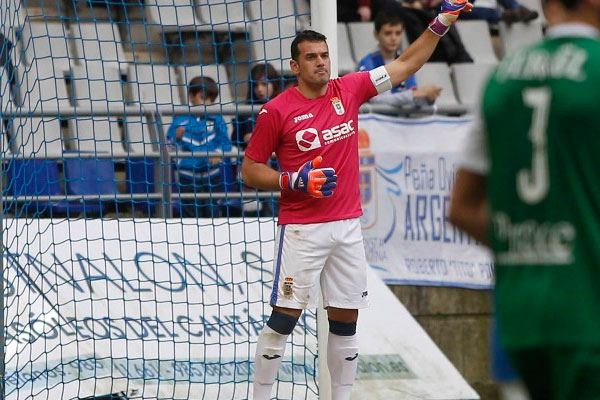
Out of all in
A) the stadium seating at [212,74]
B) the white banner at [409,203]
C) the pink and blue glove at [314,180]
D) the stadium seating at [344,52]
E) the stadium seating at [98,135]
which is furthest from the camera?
the stadium seating at [344,52]

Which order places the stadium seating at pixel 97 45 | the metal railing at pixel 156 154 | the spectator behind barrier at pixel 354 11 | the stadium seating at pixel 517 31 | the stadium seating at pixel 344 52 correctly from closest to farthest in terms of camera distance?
the metal railing at pixel 156 154 < the stadium seating at pixel 97 45 < the stadium seating at pixel 344 52 < the spectator behind barrier at pixel 354 11 < the stadium seating at pixel 517 31

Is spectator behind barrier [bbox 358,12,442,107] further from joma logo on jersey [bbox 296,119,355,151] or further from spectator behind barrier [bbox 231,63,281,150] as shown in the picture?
joma logo on jersey [bbox 296,119,355,151]

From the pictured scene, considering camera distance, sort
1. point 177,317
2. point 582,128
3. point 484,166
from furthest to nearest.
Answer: point 177,317
point 484,166
point 582,128

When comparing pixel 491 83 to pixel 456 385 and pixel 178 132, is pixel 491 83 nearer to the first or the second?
pixel 456 385

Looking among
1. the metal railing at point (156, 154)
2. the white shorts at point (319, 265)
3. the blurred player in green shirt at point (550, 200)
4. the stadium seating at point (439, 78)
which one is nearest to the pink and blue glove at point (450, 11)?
the white shorts at point (319, 265)

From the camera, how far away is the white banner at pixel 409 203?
8781 millimetres

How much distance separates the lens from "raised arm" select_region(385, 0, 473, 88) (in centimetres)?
628

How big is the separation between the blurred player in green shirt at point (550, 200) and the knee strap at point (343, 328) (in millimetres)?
3725

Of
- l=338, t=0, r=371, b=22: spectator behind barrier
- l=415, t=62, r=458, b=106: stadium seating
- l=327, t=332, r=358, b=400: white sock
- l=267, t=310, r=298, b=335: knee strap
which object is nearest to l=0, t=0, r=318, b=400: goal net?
l=327, t=332, r=358, b=400: white sock

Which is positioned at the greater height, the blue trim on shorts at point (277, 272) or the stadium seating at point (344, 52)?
the stadium seating at point (344, 52)

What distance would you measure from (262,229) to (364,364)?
115 centimetres

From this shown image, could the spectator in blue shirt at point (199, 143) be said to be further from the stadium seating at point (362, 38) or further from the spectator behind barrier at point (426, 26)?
the spectator behind barrier at point (426, 26)

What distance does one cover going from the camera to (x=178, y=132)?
864 centimetres

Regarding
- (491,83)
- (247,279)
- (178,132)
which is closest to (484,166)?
(491,83)
